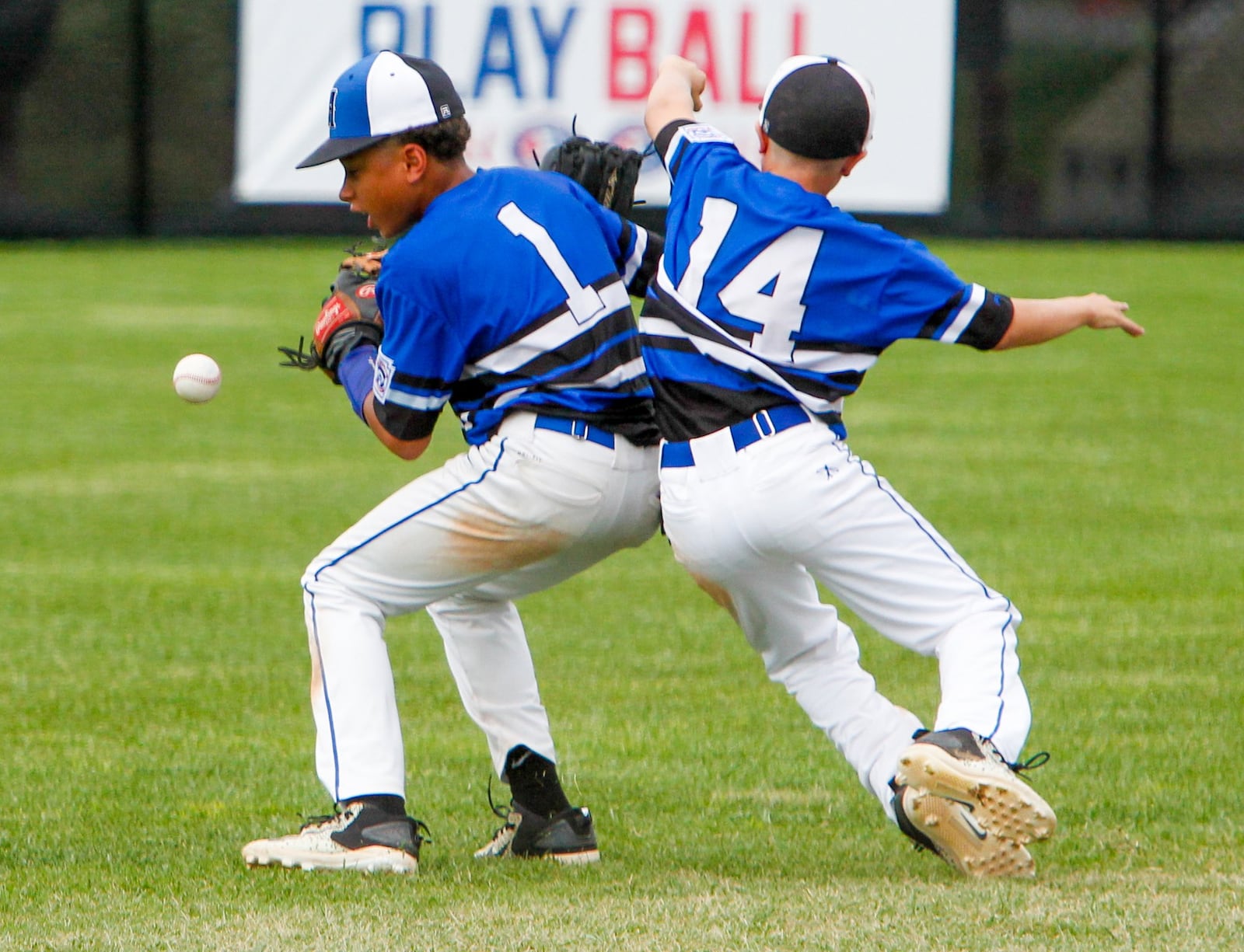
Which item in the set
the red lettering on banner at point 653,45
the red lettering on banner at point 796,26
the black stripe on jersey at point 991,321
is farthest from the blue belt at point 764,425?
the red lettering on banner at point 796,26

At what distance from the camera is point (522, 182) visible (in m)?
4.28

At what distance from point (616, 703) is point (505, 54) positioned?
580 inches

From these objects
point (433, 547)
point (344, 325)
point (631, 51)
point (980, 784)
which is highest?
point (631, 51)

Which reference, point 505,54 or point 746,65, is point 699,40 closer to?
point 746,65

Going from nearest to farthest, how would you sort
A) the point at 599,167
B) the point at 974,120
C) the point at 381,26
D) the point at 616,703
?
1. the point at 599,167
2. the point at 616,703
3. the point at 381,26
4. the point at 974,120

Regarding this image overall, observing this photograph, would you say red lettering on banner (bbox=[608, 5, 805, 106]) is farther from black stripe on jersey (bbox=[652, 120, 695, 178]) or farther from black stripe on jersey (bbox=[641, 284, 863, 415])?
black stripe on jersey (bbox=[641, 284, 863, 415])

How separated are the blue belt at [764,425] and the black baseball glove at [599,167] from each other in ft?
2.78

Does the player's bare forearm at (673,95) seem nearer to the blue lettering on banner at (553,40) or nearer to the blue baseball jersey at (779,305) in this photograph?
the blue baseball jersey at (779,305)

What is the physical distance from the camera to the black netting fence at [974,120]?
19.9m

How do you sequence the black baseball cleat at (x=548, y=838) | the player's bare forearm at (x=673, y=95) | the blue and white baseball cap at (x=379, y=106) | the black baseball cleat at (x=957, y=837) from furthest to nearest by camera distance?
the player's bare forearm at (x=673, y=95)
the black baseball cleat at (x=548, y=838)
the blue and white baseball cap at (x=379, y=106)
the black baseball cleat at (x=957, y=837)

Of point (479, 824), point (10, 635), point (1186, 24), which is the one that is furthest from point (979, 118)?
point (479, 824)

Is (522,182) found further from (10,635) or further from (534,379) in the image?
(10,635)

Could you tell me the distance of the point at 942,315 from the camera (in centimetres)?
405

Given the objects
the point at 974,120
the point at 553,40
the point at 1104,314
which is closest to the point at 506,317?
the point at 1104,314
